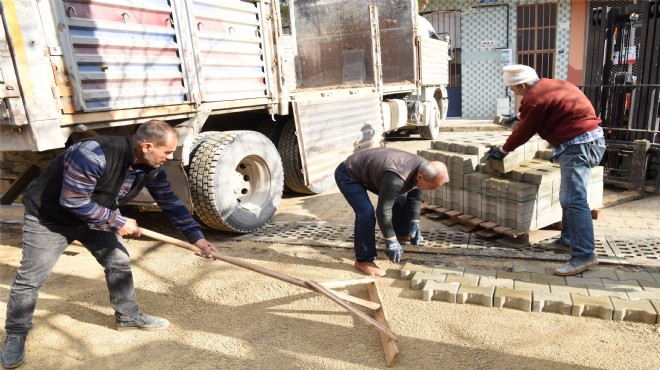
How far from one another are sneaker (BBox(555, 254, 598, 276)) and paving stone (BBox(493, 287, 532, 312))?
0.54m

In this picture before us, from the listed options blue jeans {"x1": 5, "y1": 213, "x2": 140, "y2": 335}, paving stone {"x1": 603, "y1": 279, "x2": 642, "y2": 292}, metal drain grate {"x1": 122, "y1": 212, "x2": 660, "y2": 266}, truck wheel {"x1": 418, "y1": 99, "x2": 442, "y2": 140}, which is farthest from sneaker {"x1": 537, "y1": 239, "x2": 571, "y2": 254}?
truck wheel {"x1": 418, "y1": 99, "x2": 442, "y2": 140}

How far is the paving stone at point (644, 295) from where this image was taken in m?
3.28

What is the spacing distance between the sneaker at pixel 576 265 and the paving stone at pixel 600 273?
40mm

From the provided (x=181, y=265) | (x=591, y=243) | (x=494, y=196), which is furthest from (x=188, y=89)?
(x=591, y=243)

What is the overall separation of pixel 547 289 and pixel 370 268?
134cm

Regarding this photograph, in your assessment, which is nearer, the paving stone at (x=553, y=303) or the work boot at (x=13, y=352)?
the work boot at (x=13, y=352)

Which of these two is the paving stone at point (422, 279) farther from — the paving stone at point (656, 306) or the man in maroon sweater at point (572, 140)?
the paving stone at point (656, 306)

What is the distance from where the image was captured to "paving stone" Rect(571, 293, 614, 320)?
314cm

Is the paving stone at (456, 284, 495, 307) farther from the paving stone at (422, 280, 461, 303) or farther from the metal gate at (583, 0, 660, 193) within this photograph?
the metal gate at (583, 0, 660, 193)

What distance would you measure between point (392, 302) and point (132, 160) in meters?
2.05

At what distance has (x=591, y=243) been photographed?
3793mm

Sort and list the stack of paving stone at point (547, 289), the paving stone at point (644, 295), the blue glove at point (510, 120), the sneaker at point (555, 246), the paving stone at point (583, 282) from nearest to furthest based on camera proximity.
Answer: the stack of paving stone at point (547, 289) → the paving stone at point (644, 295) → the paving stone at point (583, 282) → the sneaker at point (555, 246) → the blue glove at point (510, 120)

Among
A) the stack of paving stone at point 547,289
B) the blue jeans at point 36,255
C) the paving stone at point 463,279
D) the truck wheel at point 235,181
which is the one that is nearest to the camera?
the blue jeans at point 36,255

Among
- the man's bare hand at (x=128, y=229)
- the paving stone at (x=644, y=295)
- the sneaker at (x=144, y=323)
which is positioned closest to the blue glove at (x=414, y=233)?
the paving stone at (x=644, y=295)
